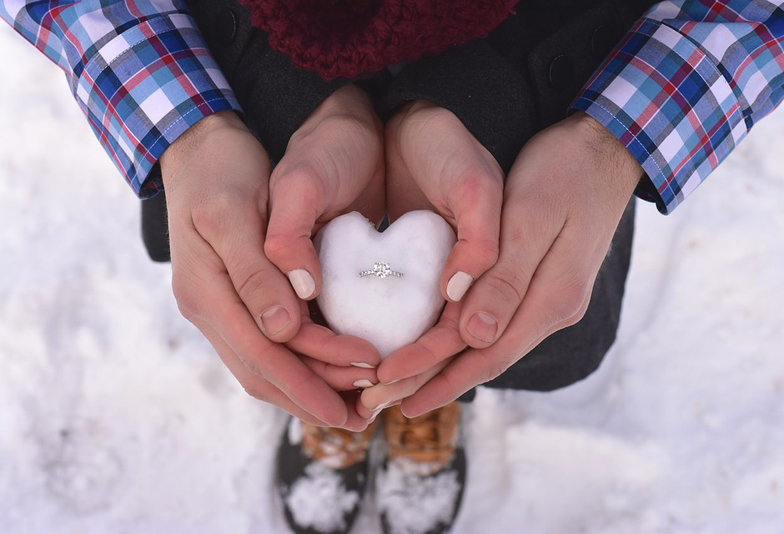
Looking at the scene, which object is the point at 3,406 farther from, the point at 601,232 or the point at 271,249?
the point at 601,232

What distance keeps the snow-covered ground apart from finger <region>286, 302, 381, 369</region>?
740mm

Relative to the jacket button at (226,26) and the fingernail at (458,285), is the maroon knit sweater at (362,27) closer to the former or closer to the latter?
the jacket button at (226,26)

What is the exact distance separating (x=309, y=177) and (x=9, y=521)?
1.17 m

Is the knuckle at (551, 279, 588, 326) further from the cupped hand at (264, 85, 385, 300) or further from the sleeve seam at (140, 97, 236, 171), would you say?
the sleeve seam at (140, 97, 236, 171)

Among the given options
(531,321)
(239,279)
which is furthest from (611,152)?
(239,279)

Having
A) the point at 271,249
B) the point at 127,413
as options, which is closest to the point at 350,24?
the point at 271,249

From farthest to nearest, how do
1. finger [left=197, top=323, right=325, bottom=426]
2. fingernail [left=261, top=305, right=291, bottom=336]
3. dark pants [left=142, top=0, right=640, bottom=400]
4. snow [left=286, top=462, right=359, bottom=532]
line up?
snow [left=286, top=462, right=359, bottom=532]
dark pants [left=142, top=0, right=640, bottom=400]
finger [left=197, top=323, right=325, bottom=426]
fingernail [left=261, top=305, right=291, bottom=336]

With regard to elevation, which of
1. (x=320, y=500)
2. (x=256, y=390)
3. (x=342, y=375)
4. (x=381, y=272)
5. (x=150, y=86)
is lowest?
(x=320, y=500)

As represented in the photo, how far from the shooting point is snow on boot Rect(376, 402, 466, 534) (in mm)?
1632

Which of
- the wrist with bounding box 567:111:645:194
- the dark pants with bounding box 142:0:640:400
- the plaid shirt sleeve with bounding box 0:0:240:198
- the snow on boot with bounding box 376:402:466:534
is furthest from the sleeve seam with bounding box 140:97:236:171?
the snow on boot with bounding box 376:402:466:534

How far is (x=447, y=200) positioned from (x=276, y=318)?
365mm

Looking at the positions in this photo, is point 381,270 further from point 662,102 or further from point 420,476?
point 420,476

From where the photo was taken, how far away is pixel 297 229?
3.58 feet

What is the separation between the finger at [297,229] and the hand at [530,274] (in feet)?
0.62
